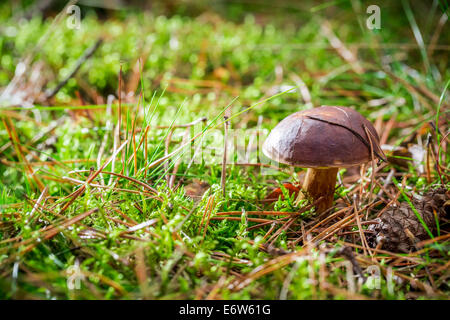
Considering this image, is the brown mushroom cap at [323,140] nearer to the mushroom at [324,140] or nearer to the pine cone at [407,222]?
the mushroom at [324,140]

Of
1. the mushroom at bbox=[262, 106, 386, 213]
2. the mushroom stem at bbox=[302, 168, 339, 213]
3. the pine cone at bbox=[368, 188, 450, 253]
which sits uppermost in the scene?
the mushroom at bbox=[262, 106, 386, 213]

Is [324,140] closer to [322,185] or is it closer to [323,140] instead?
[323,140]

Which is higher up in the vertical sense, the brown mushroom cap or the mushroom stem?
the brown mushroom cap

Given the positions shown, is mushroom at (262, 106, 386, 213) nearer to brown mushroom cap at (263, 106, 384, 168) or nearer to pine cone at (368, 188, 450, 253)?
brown mushroom cap at (263, 106, 384, 168)

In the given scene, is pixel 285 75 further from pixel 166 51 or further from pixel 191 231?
pixel 191 231

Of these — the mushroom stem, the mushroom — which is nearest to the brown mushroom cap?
the mushroom

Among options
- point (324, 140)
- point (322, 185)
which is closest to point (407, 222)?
point (322, 185)

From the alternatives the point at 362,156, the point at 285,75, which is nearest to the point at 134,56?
the point at 285,75
